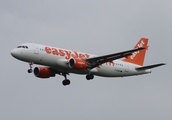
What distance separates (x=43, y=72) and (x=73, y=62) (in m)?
6.59

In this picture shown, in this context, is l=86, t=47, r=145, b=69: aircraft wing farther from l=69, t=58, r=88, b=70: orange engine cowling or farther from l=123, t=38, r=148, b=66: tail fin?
l=123, t=38, r=148, b=66: tail fin

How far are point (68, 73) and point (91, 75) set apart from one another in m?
4.10

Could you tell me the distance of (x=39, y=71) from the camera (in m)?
70.4

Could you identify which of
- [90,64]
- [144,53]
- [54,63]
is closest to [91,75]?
[90,64]

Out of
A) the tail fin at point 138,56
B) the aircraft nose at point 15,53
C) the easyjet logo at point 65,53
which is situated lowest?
the aircraft nose at point 15,53

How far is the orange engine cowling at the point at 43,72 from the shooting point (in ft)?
231

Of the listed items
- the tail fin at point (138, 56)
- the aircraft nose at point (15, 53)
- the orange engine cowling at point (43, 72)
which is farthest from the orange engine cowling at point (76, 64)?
the tail fin at point (138, 56)

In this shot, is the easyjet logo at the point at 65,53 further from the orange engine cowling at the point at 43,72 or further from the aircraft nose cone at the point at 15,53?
the orange engine cowling at the point at 43,72

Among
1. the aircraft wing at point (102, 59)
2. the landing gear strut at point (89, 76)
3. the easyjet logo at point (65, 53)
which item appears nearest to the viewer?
the easyjet logo at point (65, 53)

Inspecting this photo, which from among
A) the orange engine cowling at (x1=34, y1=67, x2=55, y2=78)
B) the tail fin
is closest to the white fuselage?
the orange engine cowling at (x1=34, y1=67, x2=55, y2=78)

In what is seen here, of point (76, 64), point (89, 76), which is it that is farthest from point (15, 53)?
point (89, 76)

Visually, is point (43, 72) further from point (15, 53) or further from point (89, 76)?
point (15, 53)

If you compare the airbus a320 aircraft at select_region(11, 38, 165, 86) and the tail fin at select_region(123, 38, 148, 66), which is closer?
the airbus a320 aircraft at select_region(11, 38, 165, 86)

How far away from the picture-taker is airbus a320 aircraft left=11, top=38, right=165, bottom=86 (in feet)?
211
